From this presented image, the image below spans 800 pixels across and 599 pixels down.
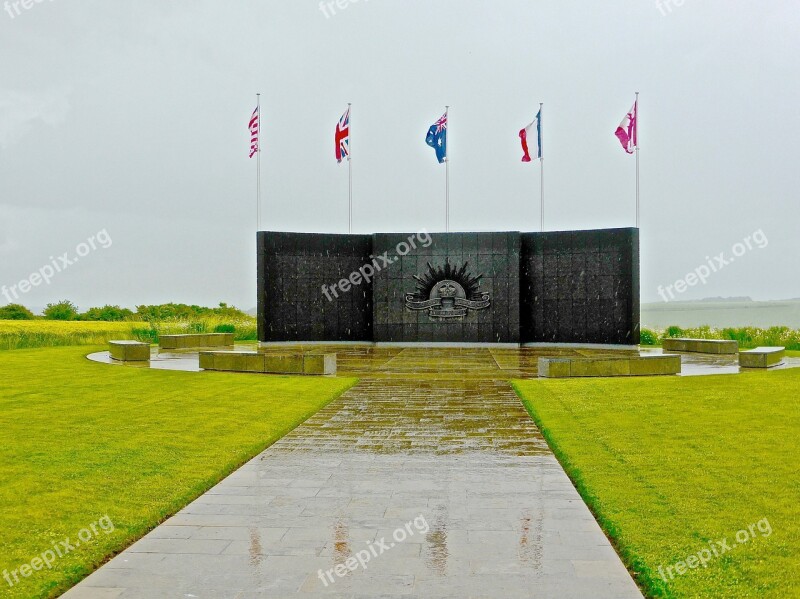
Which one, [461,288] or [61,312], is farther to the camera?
[61,312]

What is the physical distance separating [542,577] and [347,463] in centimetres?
370

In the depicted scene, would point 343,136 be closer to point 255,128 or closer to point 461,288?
point 255,128

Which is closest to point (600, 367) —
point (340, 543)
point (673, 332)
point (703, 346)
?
point (703, 346)

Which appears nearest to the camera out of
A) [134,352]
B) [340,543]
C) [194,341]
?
[340,543]

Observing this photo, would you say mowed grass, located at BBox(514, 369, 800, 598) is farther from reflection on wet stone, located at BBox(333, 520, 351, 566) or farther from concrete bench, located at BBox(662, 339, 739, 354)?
concrete bench, located at BBox(662, 339, 739, 354)

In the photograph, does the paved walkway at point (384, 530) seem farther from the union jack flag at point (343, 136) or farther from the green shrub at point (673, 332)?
the green shrub at point (673, 332)

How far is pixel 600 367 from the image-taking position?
1644 cm

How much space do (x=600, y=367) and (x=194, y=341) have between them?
694 inches

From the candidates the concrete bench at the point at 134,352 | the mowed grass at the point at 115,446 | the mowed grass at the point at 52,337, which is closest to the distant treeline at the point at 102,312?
the mowed grass at the point at 52,337

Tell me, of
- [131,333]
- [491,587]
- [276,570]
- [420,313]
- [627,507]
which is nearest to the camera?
[491,587]

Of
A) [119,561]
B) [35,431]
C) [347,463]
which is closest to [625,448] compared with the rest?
[347,463]

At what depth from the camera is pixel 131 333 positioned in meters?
34.0

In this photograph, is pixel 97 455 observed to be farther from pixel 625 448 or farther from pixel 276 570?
pixel 625 448

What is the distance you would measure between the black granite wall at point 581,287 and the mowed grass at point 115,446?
47.4 feet
